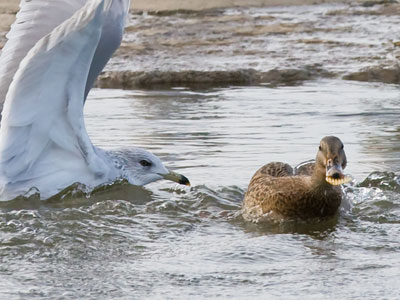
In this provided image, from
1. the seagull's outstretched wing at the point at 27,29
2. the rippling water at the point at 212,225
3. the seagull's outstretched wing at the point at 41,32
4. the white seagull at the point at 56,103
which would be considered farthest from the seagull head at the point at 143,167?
the seagull's outstretched wing at the point at 27,29

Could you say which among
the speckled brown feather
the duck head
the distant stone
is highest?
the duck head

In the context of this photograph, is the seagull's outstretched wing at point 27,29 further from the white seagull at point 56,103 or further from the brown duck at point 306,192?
the brown duck at point 306,192

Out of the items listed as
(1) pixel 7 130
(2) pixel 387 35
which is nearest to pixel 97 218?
(1) pixel 7 130

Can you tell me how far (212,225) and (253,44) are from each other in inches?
317

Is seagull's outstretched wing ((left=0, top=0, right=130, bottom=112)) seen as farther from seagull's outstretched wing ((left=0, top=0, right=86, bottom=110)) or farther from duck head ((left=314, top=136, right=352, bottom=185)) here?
duck head ((left=314, top=136, right=352, bottom=185))

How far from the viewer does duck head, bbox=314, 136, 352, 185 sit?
21.4 feet

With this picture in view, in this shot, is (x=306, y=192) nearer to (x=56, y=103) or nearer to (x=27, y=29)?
(x=56, y=103)

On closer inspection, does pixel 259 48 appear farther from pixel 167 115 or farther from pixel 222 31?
pixel 167 115

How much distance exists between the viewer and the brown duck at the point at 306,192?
22.0 feet

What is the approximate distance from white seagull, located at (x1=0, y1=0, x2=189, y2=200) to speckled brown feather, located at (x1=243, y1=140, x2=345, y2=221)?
771 millimetres

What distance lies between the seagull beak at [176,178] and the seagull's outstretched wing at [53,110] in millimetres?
455

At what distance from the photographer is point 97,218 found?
7.03 metres

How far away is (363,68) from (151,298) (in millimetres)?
8228

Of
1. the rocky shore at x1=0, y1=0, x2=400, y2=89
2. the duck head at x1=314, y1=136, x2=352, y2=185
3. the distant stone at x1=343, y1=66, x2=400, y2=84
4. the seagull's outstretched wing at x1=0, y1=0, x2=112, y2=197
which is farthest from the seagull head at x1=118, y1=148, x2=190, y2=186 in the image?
the distant stone at x1=343, y1=66, x2=400, y2=84
